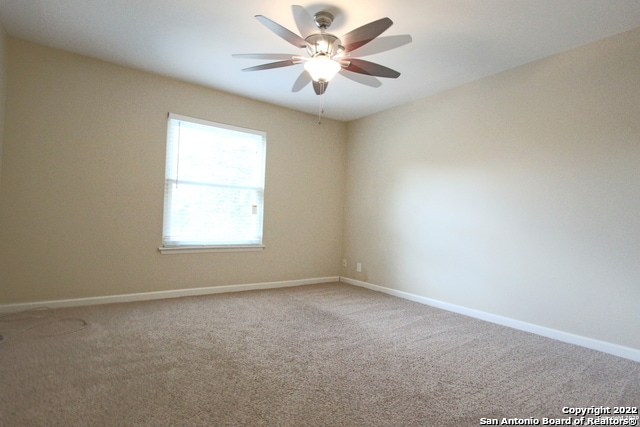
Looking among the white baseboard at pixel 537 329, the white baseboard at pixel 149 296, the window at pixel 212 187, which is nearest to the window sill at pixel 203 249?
the window at pixel 212 187

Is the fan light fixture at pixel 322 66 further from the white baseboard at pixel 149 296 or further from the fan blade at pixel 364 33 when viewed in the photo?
the white baseboard at pixel 149 296

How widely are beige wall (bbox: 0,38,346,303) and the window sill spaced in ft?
0.22

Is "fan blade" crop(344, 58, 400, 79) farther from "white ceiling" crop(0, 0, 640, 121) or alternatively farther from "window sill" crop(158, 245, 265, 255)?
"window sill" crop(158, 245, 265, 255)

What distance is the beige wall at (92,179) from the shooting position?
3201 mm

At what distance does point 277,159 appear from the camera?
15.8ft

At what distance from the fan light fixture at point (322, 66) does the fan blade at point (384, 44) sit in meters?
0.54

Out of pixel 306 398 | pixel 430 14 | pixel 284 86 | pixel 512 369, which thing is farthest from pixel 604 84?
pixel 306 398

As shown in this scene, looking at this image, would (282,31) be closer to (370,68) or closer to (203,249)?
(370,68)

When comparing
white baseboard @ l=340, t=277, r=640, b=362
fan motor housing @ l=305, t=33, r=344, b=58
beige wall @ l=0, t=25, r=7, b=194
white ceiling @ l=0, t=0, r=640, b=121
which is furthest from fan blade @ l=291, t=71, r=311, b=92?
white baseboard @ l=340, t=277, r=640, b=362

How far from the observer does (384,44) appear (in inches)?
113

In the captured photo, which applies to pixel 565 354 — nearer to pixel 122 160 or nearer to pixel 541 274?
pixel 541 274

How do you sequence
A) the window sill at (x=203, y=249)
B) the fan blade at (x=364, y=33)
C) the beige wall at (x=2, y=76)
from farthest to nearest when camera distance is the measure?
1. the window sill at (x=203, y=249)
2. the beige wall at (x=2, y=76)
3. the fan blade at (x=364, y=33)

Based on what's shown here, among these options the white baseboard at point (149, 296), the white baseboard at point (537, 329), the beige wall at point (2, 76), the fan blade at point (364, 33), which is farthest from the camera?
the white baseboard at point (149, 296)

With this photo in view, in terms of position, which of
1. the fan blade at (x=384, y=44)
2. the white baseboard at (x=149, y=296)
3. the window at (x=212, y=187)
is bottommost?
A: the white baseboard at (x=149, y=296)
